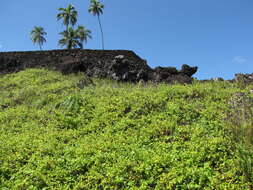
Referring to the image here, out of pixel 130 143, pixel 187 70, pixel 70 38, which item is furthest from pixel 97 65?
pixel 70 38

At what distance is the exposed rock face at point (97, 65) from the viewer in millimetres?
16031

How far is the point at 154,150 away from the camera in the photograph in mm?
6020

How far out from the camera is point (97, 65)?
2012 centimetres

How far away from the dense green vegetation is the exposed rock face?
16.3ft

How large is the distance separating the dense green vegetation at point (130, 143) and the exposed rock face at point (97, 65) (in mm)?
4978

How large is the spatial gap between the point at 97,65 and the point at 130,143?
14.1m

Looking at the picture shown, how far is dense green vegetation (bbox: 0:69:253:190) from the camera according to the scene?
192 inches

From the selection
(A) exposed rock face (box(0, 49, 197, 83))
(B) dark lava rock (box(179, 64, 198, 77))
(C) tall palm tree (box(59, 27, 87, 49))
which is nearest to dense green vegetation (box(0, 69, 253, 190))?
(A) exposed rock face (box(0, 49, 197, 83))

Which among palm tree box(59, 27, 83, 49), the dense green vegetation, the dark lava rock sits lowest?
the dense green vegetation

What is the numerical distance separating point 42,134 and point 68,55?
16387 mm

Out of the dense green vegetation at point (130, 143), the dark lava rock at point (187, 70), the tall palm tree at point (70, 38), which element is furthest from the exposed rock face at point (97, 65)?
the tall palm tree at point (70, 38)

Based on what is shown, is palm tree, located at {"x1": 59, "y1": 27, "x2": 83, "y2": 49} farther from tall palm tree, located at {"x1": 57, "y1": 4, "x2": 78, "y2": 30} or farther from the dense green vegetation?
the dense green vegetation

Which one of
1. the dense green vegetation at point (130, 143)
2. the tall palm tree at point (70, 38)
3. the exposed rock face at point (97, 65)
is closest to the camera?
the dense green vegetation at point (130, 143)

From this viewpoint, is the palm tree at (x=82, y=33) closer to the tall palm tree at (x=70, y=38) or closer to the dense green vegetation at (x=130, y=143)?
the tall palm tree at (x=70, y=38)
